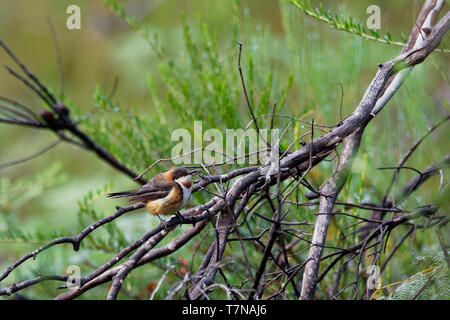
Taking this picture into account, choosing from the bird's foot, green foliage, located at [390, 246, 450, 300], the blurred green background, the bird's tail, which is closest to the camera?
green foliage, located at [390, 246, 450, 300]

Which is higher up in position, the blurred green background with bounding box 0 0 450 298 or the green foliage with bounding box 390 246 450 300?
the blurred green background with bounding box 0 0 450 298

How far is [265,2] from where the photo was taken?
501 cm

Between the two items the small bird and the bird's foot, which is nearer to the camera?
the bird's foot

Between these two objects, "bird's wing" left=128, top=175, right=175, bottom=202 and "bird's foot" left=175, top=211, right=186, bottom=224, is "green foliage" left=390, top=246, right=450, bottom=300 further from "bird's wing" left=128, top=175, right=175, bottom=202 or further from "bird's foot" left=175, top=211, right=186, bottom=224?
"bird's wing" left=128, top=175, right=175, bottom=202

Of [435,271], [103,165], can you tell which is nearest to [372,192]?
[435,271]

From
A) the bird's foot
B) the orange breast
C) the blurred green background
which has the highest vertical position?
the blurred green background

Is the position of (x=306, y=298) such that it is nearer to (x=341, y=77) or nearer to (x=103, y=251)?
(x=103, y=251)

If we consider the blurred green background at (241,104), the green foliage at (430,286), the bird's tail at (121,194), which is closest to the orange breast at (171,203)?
the bird's tail at (121,194)

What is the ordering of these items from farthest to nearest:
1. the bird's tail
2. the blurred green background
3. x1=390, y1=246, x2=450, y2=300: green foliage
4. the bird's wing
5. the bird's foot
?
the blurred green background < the bird's wing < the bird's tail < the bird's foot < x1=390, y1=246, x2=450, y2=300: green foliage

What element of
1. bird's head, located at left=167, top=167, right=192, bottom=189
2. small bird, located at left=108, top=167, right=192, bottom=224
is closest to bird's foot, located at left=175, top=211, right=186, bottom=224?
small bird, located at left=108, top=167, right=192, bottom=224

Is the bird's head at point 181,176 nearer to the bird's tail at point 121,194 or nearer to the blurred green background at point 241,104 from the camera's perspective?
the bird's tail at point 121,194

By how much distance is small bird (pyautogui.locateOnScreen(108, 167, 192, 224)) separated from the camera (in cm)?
196

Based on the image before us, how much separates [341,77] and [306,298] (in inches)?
59.5

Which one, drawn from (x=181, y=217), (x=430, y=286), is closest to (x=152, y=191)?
(x=181, y=217)
